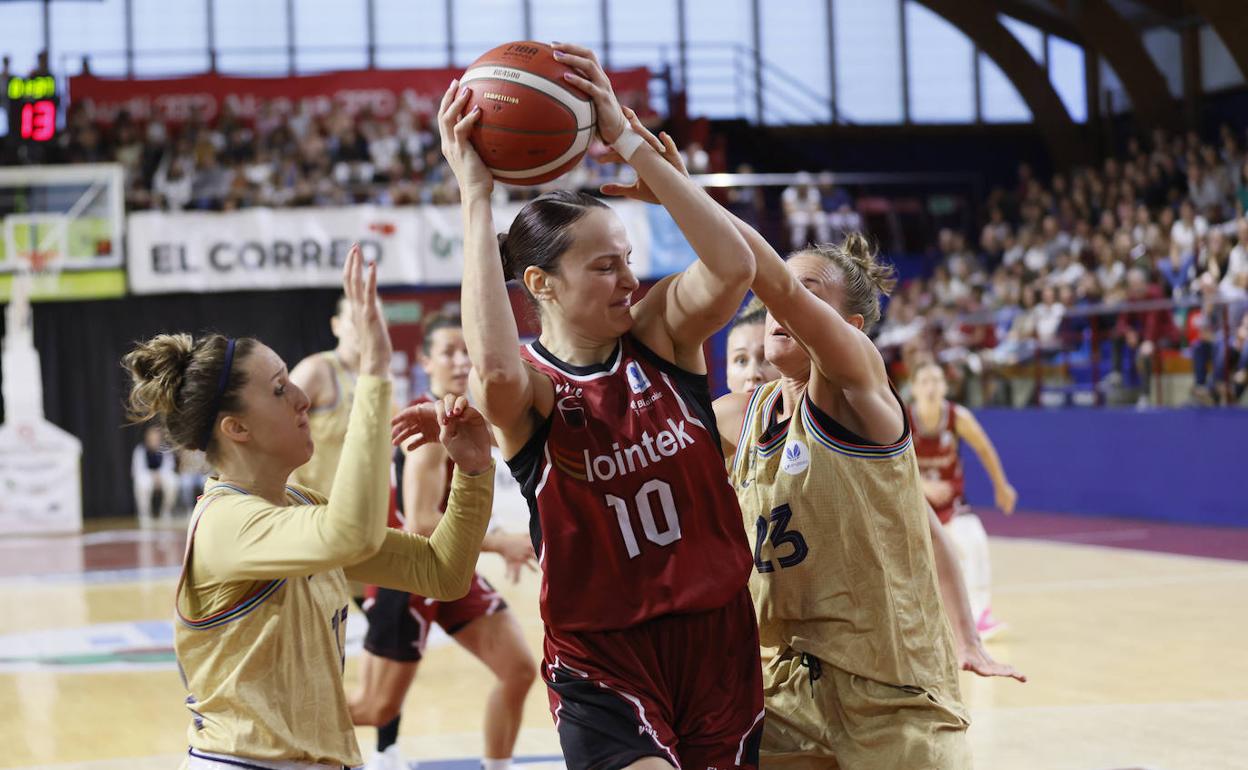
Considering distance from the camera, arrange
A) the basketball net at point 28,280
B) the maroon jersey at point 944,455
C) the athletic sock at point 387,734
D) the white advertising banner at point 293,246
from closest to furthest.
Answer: the athletic sock at point 387,734 < the maroon jersey at point 944,455 < the basketball net at point 28,280 < the white advertising banner at point 293,246

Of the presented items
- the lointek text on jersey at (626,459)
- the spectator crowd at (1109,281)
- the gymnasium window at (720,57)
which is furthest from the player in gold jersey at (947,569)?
the gymnasium window at (720,57)

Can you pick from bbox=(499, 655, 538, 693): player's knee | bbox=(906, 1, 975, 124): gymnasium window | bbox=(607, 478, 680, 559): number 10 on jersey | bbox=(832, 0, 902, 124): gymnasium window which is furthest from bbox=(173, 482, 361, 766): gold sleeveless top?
bbox=(906, 1, 975, 124): gymnasium window

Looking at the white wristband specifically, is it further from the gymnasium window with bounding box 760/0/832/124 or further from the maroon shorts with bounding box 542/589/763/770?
the gymnasium window with bounding box 760/0/832/124

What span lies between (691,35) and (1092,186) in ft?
23.2

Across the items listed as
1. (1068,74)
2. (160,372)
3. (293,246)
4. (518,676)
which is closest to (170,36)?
(293,246)

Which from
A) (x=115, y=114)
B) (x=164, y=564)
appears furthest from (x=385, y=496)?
(x=115, y=114)

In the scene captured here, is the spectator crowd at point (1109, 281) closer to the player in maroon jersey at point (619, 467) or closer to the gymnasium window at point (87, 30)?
the player in maroon jersey at point (619, 467)

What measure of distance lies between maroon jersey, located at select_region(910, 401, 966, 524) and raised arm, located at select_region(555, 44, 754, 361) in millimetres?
5455

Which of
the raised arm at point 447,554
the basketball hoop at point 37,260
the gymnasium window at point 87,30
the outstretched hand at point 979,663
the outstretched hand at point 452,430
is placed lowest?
the outstretched hand at point 979,663

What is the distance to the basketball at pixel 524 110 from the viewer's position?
9.05 ft

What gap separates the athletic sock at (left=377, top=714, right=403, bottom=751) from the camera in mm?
5418

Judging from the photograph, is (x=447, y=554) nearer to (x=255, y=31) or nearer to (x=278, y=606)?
(x=278, y=606)

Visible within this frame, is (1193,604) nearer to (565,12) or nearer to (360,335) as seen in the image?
(360,335)

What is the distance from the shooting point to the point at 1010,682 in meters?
7.06
